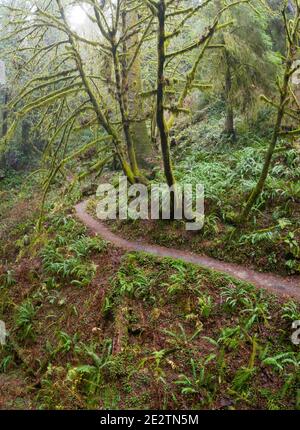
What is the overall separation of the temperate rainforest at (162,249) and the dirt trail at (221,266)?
5 centimetres

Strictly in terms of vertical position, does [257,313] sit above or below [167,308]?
above

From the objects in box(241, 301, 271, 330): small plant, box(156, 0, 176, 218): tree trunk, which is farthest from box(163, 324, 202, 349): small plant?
box(156, 0, 176, 218): tree trunk

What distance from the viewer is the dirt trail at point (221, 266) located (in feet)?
27.5

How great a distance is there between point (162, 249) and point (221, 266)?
1.85m

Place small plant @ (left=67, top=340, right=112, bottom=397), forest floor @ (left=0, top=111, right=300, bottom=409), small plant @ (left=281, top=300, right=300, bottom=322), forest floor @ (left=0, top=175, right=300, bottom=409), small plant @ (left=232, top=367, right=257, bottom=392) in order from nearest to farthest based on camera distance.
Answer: small plant @ (left=232, top=367, right=257, bottom=392)
forest floor @ (left=0, top=175, right=300, bottom=409)
forest floor @ (left=0, top=111, right=300, bottom=409)
small plant @ (left=67, top=340, right=112, bottom=397)
small plant @ (left=281, top=300, right=300, bottom=322)

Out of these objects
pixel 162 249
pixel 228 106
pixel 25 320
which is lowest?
pixel 25 320

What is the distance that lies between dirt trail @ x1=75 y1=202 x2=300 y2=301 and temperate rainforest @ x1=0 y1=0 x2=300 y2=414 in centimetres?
5

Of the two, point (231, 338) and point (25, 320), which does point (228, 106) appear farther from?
point (25, 320)

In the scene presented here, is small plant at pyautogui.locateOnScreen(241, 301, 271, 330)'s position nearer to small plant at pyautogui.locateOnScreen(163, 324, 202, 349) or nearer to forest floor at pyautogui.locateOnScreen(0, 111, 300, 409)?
forest floor at pyautogui.locateOnScreen(0, 111, 300, 409)

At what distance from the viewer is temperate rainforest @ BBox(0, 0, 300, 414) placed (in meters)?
7.15

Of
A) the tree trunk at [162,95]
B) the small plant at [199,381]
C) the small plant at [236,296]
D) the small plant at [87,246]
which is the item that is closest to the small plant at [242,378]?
the small plant at [199,381]

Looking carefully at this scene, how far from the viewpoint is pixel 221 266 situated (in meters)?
9.45

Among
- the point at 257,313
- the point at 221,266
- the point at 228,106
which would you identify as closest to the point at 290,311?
the point at 257,313

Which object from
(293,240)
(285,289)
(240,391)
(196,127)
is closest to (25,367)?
(240,391)
